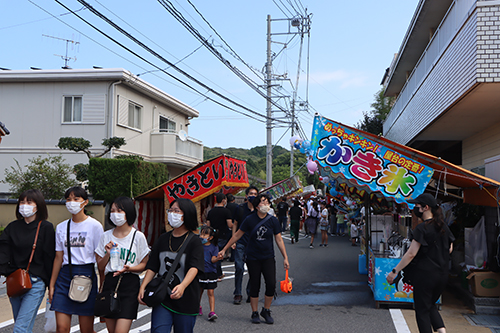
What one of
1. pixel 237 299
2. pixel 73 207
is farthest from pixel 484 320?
pixel 73 207

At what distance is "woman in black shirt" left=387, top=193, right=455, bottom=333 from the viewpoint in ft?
16.0

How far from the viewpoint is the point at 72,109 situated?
20.4 m

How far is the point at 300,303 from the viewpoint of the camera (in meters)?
7.82

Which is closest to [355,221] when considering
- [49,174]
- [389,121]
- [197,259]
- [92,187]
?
[389,121]

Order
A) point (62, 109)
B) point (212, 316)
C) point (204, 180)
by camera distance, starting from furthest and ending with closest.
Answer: point (62, 109) → point (204, 180) → point (212, 316)

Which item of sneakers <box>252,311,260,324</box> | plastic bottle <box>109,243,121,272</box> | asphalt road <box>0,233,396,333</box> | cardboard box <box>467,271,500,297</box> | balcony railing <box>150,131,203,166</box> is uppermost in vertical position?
balcony railing <box>150,131,203,166</box>

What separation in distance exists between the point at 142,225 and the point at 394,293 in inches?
346

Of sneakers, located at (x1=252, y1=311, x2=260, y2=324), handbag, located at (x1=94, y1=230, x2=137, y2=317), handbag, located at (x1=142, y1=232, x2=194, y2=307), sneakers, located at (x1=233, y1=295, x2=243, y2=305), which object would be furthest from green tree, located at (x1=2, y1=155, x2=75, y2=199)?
handbag, located at (x1=142, y1=232, x2=194, y2=307)

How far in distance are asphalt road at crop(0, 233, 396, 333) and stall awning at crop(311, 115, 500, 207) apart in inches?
80.0

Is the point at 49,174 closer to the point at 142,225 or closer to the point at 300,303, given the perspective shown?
the point at 142,225

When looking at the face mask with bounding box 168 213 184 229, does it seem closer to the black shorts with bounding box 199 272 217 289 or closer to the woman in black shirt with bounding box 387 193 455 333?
the woman in black shirt with bounding box 387 193 455 333

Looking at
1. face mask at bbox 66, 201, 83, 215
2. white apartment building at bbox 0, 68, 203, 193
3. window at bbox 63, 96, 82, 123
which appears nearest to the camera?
face mask at bbox 66, 201, 83, 215

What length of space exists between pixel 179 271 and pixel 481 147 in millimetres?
10990

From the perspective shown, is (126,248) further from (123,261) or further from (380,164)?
(380,164)
